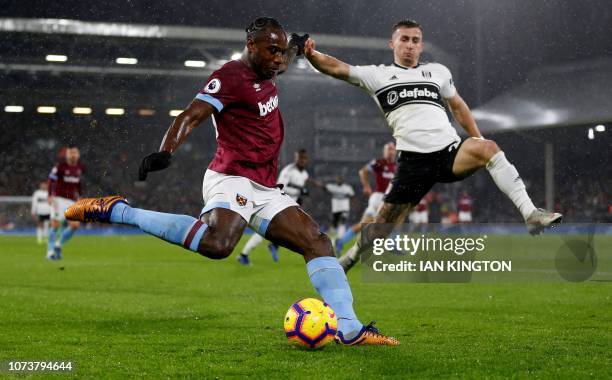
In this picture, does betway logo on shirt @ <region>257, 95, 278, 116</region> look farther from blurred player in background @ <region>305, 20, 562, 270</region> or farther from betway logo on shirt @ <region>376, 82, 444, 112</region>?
betway logo on shirt @ <region>376, 82, 444, 112</region>

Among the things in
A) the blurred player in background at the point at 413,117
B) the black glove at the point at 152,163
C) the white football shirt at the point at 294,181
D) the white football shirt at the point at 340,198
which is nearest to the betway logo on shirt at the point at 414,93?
the blurred player in background at the point at 413,117

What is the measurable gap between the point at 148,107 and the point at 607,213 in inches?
829

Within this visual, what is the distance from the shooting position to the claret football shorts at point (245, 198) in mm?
4621

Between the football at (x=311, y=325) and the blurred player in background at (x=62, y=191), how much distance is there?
35.2 feet

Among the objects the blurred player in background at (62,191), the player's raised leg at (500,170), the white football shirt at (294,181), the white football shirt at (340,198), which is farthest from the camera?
the white football shirt at (340,198)

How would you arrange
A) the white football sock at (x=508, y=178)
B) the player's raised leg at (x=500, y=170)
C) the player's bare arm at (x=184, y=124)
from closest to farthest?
1. the player's bare arm at (x=184, y=124)
2. the player's raised leg at (x=500, y=170)
3. the white football sock at (x=508, y=178)

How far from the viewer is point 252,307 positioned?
6.92 metres

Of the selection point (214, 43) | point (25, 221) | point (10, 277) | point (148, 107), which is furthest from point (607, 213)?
point (10, 277)

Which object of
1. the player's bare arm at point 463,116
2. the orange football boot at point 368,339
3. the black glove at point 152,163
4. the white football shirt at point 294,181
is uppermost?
the white football shirt at point 294,181

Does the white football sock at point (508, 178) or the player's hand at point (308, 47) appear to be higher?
the player's hand at point (308, 47)

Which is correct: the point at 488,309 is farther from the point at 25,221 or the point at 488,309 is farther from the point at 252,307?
the point at 25,221

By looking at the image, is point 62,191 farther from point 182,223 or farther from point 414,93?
point 182,223

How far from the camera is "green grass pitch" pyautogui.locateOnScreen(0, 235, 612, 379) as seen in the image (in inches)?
155

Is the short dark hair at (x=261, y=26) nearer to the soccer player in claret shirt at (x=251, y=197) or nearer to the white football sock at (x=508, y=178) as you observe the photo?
the soccer player in claret shirt at (x=251, y=197)
